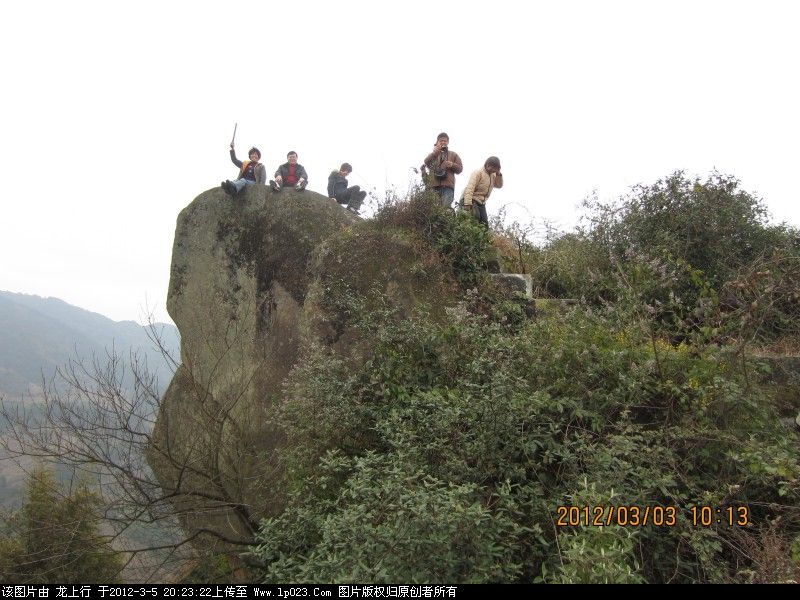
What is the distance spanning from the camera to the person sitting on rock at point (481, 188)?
8.69 meters

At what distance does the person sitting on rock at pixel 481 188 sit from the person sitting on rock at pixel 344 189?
2392 millimetres

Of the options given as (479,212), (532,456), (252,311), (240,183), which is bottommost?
(532,456)

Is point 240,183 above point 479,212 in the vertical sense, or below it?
above

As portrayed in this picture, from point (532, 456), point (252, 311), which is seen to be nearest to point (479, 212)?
point (252, 311)

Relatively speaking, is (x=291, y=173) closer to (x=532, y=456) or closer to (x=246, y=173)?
(x=246, y=173)

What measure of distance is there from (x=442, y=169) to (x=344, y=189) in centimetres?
229

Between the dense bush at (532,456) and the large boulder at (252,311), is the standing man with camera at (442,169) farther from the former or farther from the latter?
the dense bush at (532,456)

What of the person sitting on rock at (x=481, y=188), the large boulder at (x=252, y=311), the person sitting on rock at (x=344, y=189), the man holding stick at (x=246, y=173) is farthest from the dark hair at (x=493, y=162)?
the man holding stick at (x=246, y=173)

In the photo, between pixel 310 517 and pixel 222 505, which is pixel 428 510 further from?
pixel 222 505

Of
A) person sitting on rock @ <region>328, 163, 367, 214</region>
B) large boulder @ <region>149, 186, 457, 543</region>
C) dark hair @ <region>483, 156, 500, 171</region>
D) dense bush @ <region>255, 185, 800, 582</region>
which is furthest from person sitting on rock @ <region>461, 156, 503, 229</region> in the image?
dense bush @ <region>255, 185, 800, 582</region>

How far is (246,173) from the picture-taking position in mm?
9750

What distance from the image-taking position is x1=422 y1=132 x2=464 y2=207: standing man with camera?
8.80 meters

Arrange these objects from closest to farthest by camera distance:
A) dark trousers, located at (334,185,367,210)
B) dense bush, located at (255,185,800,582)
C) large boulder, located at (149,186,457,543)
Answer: dense bush, located at (255,185,800,582)
large boulder, located at (149,186,457,543)
dark trousers, located at (334,185,367,210)

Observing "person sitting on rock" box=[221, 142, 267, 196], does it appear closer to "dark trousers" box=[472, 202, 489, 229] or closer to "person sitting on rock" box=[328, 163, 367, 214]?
"person sitting on rock" box=[328, 163, 367, 214]
